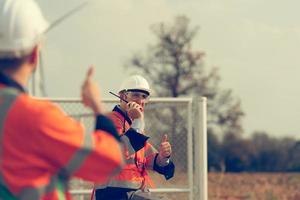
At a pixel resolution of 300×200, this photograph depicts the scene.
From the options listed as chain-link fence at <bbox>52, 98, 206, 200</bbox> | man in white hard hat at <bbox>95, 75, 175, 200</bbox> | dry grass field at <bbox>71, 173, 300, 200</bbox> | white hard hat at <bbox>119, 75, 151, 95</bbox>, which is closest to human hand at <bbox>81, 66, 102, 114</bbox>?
man in white hard hat at <bbox>95, 75, 175, 200</bbox>

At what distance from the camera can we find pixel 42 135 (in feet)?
10.3

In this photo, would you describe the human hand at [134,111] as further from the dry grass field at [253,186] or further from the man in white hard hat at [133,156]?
the dry grass field at [253,186]

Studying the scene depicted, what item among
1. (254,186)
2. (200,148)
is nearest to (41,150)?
(200,148)

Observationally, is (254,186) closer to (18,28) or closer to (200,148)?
(200,148)

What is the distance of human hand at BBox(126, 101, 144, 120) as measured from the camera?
7109mm

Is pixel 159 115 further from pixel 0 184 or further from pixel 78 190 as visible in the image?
pixel 0 184

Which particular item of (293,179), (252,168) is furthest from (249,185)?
(252,168)

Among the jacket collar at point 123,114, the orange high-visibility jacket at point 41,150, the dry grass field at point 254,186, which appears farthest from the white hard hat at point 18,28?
the dry grass field at point 254,186

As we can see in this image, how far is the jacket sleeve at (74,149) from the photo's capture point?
316cm

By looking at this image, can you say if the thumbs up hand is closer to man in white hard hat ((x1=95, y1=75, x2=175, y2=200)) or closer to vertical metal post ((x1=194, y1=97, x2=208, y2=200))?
man in white hard hat ((x1=95, y1=75, x2=175, y2=200))

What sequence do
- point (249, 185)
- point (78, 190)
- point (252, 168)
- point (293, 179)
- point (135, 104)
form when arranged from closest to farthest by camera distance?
point (135, 104), point (78, 190), point (249, 185), point (293, 179), point (252, 168)

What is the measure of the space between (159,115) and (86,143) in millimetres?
6669

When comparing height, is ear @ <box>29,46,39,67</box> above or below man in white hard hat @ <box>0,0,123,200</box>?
above

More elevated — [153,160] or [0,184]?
[153,160]
